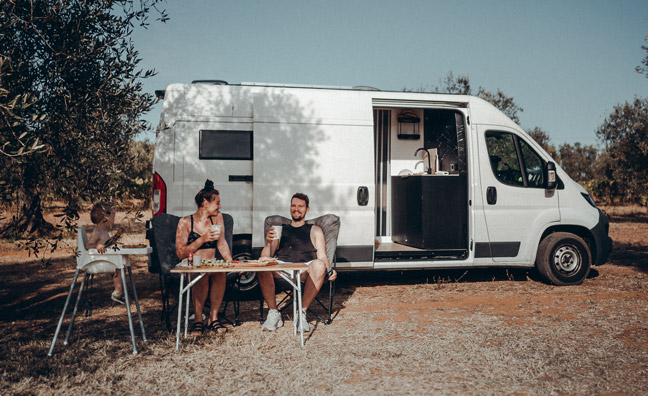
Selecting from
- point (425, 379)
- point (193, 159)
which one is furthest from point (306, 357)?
point (193, 159)

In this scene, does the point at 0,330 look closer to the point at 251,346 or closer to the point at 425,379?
the point at 251,346

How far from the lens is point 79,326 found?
16.9 ft

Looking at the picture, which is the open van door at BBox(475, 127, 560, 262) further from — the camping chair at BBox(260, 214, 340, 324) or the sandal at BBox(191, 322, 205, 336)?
the sandal at BBox(191, 322, 205, 336)

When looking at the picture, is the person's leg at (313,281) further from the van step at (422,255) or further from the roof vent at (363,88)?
the roof vent at (363,88)

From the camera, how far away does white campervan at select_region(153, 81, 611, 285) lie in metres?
6.22

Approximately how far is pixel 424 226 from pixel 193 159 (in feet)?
10.9

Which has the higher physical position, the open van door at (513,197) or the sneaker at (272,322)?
the open van door at (513,197)

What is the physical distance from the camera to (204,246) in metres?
5.18

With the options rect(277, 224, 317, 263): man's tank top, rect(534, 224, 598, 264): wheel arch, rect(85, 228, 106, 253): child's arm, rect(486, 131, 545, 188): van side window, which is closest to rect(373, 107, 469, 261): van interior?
rect(486, 131, 545, 188): van side window

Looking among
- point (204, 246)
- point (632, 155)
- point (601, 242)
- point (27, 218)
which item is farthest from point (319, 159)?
point (632, 155)

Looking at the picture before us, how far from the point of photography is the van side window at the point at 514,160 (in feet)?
23.6

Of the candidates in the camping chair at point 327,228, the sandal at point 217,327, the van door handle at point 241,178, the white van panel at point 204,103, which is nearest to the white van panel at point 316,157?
the van door handle at point 241,178

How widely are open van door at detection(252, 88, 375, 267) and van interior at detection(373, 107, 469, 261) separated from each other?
2.28ft

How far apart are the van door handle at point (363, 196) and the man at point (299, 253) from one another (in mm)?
1048
